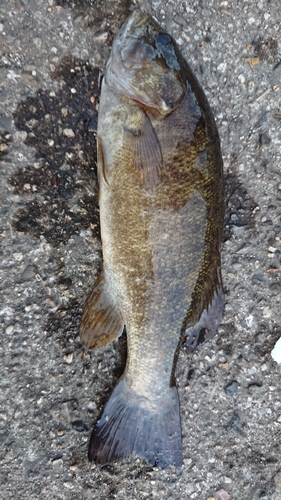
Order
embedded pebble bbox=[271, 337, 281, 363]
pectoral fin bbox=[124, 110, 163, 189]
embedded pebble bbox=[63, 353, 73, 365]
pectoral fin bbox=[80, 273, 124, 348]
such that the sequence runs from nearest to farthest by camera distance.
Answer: pectoral fin bbox=[124, 110, 163, 189]
pectoral fin bbox=[80, 273, 124, 348]
embedded pebble bbox=[63, 353, 73, 365]
embedded pebble bbox=[271, 337, 281, 363]

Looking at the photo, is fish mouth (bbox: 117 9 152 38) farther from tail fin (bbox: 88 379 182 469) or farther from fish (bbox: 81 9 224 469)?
tail fin (bbox: 88 379 182 469)

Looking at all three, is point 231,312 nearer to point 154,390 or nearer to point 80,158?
point 154,390

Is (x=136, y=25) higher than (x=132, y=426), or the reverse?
(x=136, y=25)

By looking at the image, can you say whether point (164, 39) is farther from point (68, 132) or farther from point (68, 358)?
point (68, 358)

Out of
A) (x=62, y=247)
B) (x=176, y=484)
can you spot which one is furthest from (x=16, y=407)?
(x=176, y=484)

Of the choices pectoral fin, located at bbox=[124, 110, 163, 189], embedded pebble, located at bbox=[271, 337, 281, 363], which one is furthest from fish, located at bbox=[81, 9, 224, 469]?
embedded pebble, located at bbox=[271, 337, 281, 363]

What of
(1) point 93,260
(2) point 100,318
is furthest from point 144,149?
(2) point 100,318
